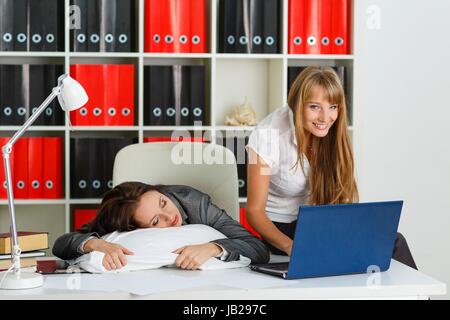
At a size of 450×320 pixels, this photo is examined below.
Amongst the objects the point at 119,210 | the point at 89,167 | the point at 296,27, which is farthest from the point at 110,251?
the point at 296,27

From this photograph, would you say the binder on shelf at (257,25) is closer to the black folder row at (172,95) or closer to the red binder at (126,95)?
the black folder row at (172,95)

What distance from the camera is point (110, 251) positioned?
1914 mm

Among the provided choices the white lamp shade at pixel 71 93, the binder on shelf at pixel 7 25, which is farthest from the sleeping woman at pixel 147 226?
the binder on shelf at pixel 7 25

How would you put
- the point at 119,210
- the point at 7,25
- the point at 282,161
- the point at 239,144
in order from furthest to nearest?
Answer: the point at 239,144, the point at 7,25, the point at 282,161, the point at 119,210

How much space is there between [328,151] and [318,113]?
129 millimetres

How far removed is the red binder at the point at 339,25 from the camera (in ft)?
12.2

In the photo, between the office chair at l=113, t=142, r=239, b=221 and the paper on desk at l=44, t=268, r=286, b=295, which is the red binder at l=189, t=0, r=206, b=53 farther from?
the paper on desk at l=44, t=268, r=286, b=295

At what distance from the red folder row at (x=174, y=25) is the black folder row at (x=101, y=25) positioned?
0.10 m

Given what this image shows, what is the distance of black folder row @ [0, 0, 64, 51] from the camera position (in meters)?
3.54

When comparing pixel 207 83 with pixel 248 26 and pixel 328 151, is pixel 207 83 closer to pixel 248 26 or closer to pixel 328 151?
pixel 248 26

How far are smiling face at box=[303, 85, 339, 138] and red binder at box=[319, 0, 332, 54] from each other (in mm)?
1319
